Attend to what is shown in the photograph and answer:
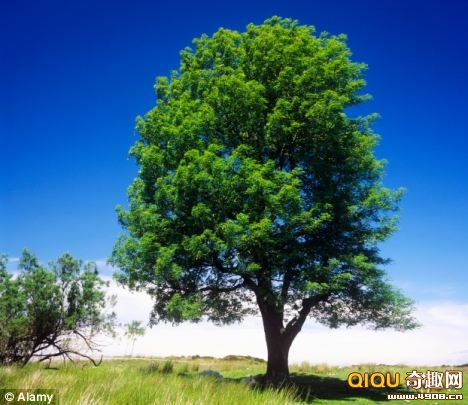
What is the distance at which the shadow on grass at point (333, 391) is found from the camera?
62.8ft

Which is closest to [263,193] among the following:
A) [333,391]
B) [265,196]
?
[265,196]

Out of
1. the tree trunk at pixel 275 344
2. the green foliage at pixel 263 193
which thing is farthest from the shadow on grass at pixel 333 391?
the green foliage at pixel 263 193

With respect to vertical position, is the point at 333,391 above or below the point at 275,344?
below

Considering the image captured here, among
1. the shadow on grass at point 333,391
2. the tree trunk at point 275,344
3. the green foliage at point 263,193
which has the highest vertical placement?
the green foliage at point 263,193

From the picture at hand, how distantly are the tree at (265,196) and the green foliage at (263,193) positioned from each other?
0.24 feet

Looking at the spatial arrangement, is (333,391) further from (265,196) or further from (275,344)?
(265,196)

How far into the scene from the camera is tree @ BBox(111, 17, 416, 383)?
18578mm

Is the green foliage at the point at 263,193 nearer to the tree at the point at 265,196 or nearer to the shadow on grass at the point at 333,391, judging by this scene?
the tree at the point at 265,196

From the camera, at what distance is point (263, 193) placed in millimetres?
17891

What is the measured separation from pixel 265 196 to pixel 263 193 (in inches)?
7.5

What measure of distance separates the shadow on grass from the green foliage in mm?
3458

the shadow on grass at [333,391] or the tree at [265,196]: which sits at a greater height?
the tree at [265,196]

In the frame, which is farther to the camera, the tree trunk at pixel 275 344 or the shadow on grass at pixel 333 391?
the tree trunk at pixel 275 344

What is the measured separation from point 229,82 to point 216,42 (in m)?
5.63
